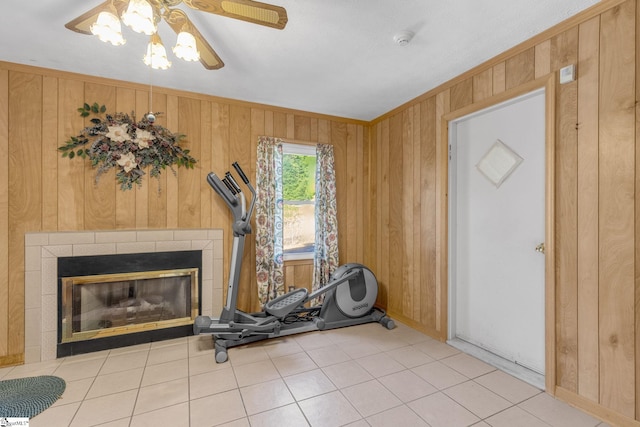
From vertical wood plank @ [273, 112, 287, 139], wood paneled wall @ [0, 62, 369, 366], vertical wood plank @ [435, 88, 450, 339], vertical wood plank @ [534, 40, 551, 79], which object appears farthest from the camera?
vertical wood plank @ [273, 112, 287, 139]

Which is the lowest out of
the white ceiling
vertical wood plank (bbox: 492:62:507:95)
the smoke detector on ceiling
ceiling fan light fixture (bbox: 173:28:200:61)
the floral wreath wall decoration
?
the floral wreath wall decoration

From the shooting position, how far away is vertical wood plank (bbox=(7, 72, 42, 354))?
94.5 inches

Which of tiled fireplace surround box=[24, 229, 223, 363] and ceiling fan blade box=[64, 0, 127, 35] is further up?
ceiling fan blade box=[64, 0, 127, 35]

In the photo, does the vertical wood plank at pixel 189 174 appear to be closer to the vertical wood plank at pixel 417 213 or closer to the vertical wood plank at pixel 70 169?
the vertical wood plank at pixel 70 169

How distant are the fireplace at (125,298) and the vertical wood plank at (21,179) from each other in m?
0.29

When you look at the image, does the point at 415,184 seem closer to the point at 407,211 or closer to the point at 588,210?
the point at 407,211

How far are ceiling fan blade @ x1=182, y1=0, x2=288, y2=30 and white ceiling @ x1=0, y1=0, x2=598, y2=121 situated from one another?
1.37 ft

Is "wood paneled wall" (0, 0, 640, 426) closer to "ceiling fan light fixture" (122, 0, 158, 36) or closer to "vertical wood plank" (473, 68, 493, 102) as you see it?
"vertical wood plank" (473, 68, 493, 102)

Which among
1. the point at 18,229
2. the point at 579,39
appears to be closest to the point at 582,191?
the point at 579,39

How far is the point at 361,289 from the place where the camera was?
321 centimetres

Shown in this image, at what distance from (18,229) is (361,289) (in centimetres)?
317

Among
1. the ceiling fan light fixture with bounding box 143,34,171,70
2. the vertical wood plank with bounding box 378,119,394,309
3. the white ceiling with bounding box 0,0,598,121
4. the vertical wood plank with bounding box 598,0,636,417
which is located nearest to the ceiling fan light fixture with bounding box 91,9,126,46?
the ceiling fan light fixture with bounding box 143,34,171,70

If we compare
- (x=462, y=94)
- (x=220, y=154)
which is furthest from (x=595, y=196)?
(x=220, y=154)

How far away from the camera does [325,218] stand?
3.54 metres
